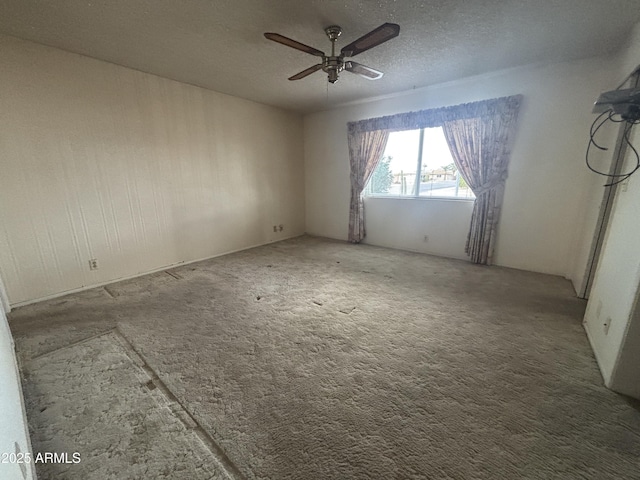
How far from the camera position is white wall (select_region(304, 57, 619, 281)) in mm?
2922

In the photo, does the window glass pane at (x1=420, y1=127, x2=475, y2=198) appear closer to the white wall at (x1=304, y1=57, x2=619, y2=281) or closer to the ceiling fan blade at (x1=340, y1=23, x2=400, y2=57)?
the white wall at (x1=304, y1=57, x2=619, y2=281)

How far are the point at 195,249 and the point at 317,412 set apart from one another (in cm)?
331

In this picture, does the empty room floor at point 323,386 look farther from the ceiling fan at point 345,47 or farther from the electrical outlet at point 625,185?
the ceiling fan at point 345,47

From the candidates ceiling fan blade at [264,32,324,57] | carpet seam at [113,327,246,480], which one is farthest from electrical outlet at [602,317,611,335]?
ceiling fan blade at [264,32,324,57]

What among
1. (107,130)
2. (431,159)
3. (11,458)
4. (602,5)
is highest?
(602,5)

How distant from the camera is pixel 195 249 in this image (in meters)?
4.01

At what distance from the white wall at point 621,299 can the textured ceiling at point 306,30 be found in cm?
64

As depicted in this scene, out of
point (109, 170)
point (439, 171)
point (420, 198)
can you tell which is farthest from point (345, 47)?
point (109, 170)

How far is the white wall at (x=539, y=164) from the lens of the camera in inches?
115

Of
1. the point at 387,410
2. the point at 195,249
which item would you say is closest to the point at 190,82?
the point at 195,249

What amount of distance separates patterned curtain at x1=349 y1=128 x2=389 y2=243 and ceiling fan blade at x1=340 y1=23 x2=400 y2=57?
237 centimetres

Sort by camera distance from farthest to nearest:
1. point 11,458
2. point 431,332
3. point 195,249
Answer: point 195,249 → point 431,332 → point 11,458

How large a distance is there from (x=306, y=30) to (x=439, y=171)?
2.73m

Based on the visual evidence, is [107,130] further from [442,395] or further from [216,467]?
[442,395]
